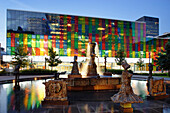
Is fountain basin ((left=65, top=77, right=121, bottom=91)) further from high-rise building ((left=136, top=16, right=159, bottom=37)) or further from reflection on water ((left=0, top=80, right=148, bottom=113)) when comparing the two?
high-rise building ((left=136, top=16, right=159, bottom=37))

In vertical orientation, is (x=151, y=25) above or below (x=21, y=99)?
above

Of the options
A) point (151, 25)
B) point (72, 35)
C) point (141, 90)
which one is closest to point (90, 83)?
point (141, 90)

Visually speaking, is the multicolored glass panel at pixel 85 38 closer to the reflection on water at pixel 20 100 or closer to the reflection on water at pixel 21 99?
the reflection on water at pixel 21 99

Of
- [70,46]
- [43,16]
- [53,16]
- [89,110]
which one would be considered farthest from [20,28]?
[89,110]

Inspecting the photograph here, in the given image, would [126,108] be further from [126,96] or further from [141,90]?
[141,90]

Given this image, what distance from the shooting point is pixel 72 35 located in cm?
5238

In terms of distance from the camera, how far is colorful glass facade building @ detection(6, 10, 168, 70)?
48000 millimetres

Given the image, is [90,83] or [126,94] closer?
[126,94]

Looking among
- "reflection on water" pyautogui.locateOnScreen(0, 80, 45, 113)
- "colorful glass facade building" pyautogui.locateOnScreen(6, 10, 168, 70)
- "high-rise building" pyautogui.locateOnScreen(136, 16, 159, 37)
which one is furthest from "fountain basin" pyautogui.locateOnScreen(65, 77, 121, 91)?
"high-rise building" pyautogui.locateOnScreen(136, 16, 159, 37)

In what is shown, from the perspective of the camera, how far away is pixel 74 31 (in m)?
52.6

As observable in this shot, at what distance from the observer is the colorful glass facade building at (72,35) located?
48.0m

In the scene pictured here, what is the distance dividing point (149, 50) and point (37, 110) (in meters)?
63.2

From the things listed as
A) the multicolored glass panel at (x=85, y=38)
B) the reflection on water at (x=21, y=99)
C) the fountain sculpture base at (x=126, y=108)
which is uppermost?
the multicolored glass panel at (x=85, y=38)

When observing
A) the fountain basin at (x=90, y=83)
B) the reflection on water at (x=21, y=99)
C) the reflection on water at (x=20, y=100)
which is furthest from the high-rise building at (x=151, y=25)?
the reflection on water at (x=20, y=100)
